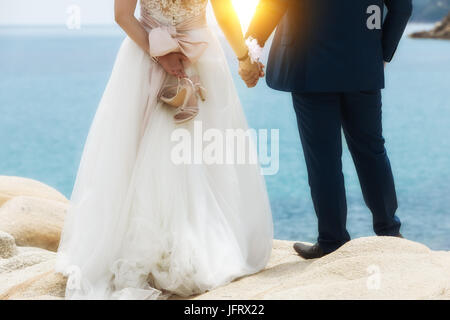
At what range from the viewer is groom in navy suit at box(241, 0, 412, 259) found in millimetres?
2711

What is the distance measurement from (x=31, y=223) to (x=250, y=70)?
1.58 meters

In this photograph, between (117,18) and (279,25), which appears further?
(279,25)

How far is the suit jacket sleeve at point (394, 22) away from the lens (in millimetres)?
2771

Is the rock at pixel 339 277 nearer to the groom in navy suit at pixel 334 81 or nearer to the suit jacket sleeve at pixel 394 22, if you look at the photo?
the groom in navy suit at pixel 334 81

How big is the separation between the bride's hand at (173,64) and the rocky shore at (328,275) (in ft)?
2.80

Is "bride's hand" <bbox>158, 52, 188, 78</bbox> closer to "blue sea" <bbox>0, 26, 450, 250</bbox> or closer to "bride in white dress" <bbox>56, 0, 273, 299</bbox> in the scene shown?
"bride in white dress" <bbox>56, 0, 273, 299</bbox>

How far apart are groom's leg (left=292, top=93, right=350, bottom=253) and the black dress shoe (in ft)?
0.08

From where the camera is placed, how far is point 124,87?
2.59 m

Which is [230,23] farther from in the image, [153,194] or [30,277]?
[30,277]

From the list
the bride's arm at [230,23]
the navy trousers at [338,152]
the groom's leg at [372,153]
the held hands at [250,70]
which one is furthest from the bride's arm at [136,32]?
the groom's leg at [372,153]
